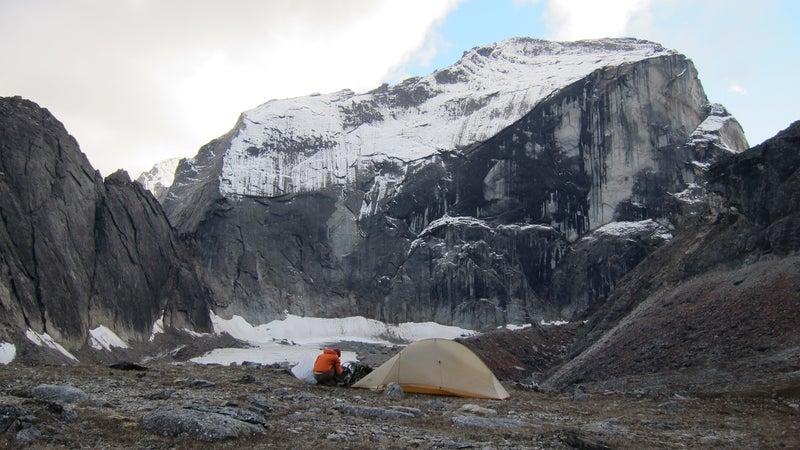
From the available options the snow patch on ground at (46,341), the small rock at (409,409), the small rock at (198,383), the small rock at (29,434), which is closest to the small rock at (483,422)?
the small rock at (409,409)

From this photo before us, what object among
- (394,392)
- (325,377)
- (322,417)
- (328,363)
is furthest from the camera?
(328,363)

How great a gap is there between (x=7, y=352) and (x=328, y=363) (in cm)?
5633

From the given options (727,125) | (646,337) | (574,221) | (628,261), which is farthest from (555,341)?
(727,125)

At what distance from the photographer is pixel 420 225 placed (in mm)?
170000

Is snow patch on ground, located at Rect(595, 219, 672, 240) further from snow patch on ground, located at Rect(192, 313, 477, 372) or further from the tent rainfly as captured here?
the tent rainfly

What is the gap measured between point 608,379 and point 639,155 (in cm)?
12642

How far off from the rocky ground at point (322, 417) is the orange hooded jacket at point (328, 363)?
3.73ft

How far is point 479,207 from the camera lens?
16900 cm

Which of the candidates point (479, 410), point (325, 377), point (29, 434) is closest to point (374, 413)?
point (479, 410)

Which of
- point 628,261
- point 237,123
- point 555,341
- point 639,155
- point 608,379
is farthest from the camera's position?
point 237,123

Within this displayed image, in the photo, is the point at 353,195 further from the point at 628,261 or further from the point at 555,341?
the point at 555,341

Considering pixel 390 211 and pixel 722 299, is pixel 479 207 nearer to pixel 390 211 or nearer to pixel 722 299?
pixel 390 211

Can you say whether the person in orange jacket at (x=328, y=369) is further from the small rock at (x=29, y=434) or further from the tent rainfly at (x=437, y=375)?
the small rock at (x=29, y=434)

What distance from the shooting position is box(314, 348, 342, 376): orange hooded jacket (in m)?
26.7
